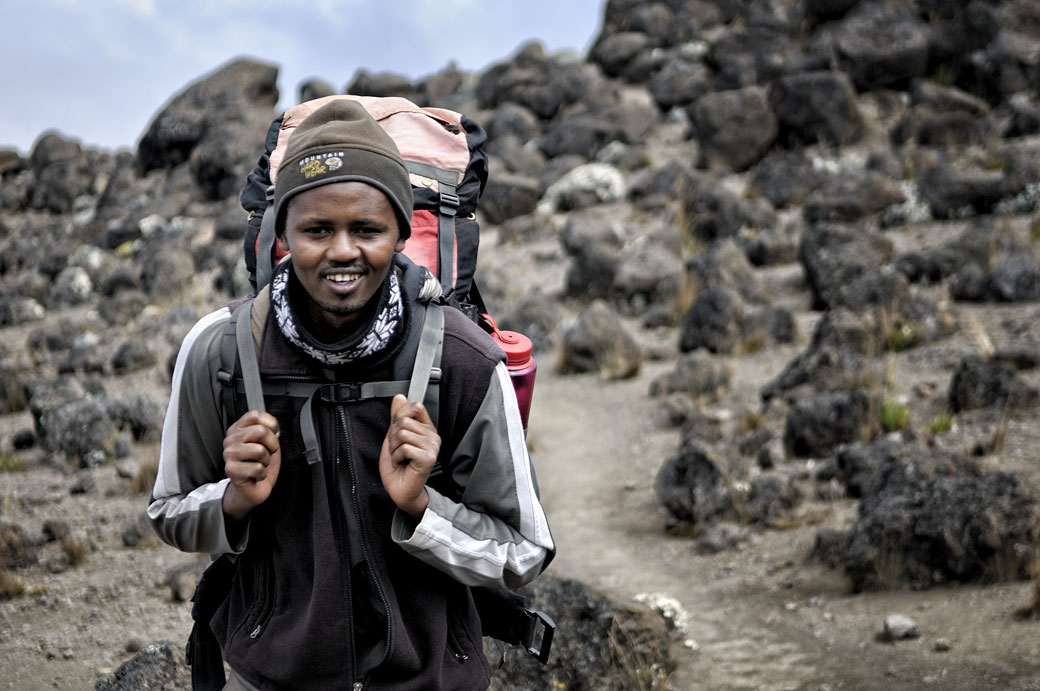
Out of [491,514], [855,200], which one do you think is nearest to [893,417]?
[491,514]

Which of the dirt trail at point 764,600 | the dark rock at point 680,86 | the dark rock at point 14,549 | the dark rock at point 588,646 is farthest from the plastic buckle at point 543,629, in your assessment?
the dark rock at point 680,86

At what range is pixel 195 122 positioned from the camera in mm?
26438

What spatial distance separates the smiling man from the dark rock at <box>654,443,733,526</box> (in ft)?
14.2

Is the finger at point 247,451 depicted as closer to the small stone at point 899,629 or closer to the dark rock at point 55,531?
the small stone at point 899,629

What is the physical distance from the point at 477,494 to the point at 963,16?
20.1 m

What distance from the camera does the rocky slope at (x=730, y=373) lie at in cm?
476

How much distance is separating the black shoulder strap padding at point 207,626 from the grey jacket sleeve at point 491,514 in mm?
570

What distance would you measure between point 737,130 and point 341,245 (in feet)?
52.8

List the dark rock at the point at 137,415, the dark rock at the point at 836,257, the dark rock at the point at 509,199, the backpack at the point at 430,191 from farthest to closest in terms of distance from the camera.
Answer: the dark rock at the point at 509,199 → the dark rock at the point at 836,257 → the dark rock at the point at 137,415 → the backpack at the point at 430,191

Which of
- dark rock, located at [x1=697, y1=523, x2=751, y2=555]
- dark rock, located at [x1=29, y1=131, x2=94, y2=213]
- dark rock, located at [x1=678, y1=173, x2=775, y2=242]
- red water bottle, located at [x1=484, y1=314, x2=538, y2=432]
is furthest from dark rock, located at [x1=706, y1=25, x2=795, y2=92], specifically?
red water bottle, located at [x1=484, y1=314, x2=538, y2=432]

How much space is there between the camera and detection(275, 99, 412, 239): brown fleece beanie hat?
1958 mm

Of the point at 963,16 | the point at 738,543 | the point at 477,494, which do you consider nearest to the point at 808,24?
the point at 963,16

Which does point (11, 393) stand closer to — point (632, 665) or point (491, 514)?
point (632, 665)

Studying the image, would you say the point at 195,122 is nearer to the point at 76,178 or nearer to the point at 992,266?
the point at 76,178
